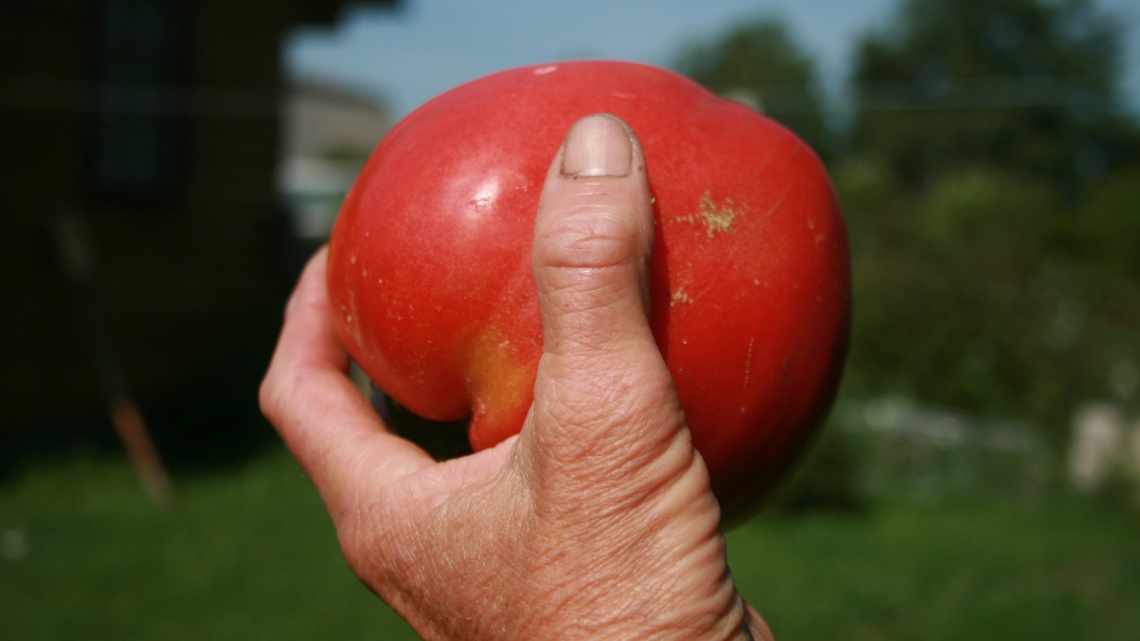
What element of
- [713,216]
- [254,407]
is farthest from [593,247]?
[254,407]

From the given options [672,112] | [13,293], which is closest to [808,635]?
[672,112]

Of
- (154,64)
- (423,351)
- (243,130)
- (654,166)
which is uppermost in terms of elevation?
(654,166)

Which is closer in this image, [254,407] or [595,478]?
[595,478]

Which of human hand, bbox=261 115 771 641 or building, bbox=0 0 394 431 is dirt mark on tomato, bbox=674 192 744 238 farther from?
building, bbox=0 0 394 431

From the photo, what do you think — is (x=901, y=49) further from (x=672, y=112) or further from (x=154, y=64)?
(x=672, y=112)

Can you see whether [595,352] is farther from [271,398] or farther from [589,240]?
[271,398]

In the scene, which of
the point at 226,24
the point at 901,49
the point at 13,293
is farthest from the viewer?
the point at 901,49

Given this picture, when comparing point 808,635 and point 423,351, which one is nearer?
point 423,351
